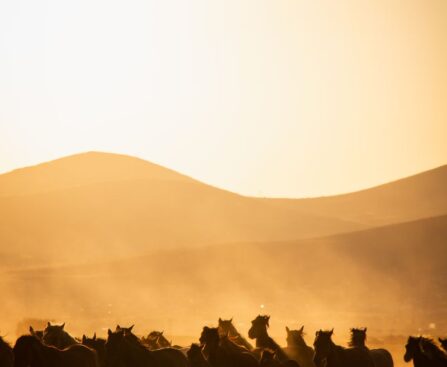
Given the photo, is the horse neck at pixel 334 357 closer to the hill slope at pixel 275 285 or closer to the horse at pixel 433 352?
the horse at pixel 433 352

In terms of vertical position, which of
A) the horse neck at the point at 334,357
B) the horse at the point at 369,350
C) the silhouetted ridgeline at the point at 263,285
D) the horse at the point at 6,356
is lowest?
the horse at the point at 6,356

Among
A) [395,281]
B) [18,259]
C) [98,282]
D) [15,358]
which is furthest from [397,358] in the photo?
[18,259]

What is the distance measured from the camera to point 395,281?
10544 centimetres

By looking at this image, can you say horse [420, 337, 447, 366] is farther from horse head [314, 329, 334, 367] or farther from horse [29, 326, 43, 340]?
horse [29, 326, 43, 340]

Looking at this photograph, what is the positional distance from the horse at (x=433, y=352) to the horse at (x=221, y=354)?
2.93m

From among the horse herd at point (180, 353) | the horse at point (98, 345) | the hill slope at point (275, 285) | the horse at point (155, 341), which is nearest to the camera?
the horse herd at point (180, 353)

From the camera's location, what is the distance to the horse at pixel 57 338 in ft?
58.1

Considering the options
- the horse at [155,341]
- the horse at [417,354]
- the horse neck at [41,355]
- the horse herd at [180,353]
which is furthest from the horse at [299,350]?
the horse neck at [41,355]

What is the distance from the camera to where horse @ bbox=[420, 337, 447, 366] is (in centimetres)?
1371

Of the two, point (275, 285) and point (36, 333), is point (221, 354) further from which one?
point (275, 285)

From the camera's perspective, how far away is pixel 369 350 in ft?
63.7

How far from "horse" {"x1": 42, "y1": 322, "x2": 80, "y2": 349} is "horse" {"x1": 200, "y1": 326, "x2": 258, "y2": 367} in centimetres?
363

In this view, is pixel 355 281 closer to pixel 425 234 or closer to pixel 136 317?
pixel 425 234

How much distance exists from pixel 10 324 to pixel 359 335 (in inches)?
2286
